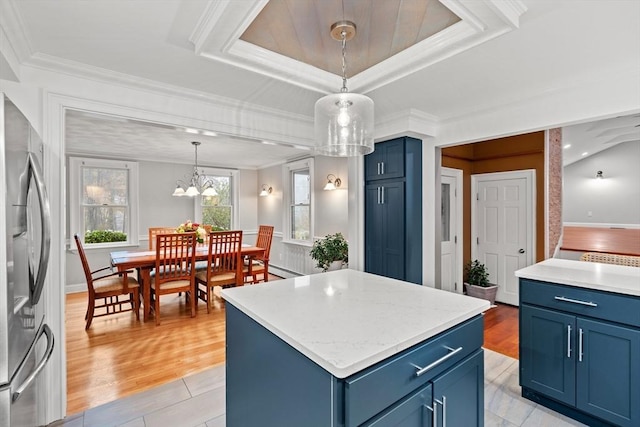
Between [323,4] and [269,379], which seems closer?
[269,379]

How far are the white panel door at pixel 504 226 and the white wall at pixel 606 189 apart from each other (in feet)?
17.9

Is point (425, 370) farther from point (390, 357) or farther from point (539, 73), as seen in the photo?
point (539, 73)

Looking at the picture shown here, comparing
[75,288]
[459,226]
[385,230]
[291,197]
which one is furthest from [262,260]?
[75,288]

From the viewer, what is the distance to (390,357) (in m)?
1.04

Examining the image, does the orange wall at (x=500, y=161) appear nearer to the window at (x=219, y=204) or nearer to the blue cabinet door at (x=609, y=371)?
the blue cabinet door at (x=609, y=371)

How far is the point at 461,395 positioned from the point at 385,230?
7.11 feet

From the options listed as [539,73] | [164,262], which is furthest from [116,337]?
[539,73]

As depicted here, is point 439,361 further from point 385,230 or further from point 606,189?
point 606,189

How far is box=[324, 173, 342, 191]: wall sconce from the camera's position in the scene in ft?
15.8

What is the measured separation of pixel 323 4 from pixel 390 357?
155cm

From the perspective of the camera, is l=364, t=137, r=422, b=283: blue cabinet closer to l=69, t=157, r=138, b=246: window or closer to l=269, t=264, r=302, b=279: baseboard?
l=269, t=264, r=302, b=279: baseboard

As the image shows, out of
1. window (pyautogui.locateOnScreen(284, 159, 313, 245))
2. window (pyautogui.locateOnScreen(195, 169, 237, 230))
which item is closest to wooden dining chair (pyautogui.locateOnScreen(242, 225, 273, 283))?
window (pyautogui.locateOnScreen(284, 159, 313, 245))

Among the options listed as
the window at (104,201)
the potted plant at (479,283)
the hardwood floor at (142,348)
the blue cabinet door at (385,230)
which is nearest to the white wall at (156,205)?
the window at (104,201)

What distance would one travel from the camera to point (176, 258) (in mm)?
3898
